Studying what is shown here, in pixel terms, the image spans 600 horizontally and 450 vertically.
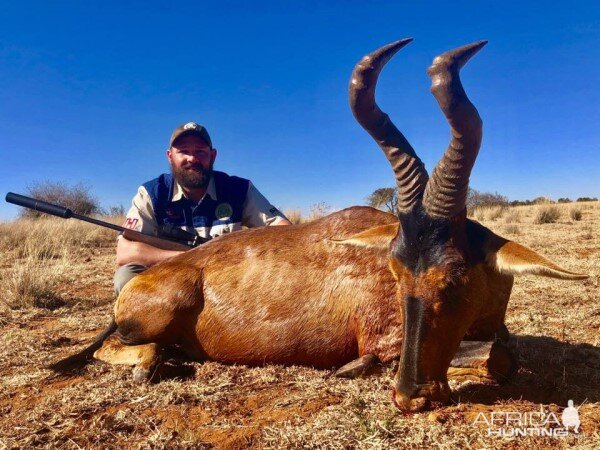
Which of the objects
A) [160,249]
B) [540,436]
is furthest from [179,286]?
[540,436]

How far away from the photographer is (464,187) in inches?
117

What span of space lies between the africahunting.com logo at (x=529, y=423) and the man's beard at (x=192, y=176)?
182 inches

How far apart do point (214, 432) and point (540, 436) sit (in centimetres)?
188

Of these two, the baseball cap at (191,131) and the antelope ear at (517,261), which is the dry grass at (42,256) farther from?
the antelope ear at (517,261)

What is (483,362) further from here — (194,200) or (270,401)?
(194,200)

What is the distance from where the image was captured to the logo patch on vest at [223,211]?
6.61 m

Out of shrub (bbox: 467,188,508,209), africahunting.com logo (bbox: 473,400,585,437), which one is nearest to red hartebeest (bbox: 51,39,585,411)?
africahunting.com logo (bbox: 473,400,585,437)

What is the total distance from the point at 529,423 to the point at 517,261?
0.94 meters

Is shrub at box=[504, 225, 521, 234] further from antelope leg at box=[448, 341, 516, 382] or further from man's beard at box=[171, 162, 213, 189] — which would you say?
antelope leg at box=[448, 341, 516, 382]

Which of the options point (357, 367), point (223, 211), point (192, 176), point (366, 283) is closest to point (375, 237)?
point (366, 283)

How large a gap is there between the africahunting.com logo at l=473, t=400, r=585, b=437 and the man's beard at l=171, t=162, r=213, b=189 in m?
4.62

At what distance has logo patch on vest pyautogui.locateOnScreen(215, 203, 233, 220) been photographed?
260 inches

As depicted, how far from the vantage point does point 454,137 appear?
9.43 ft

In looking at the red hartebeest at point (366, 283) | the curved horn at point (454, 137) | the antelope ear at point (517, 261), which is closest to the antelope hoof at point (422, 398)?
the red hartebeest at point (366, 283)
